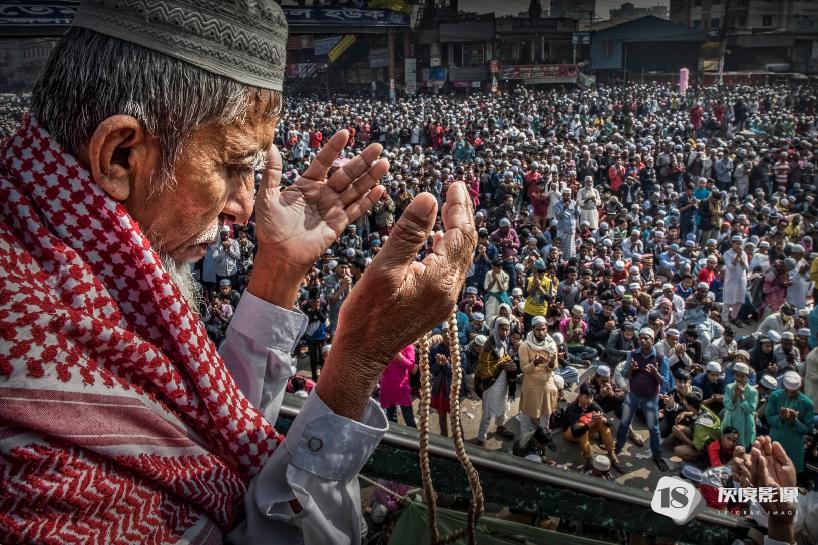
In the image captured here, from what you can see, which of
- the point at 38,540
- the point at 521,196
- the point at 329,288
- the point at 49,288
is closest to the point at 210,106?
the point at 49,288

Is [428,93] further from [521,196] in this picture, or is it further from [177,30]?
[177,30]

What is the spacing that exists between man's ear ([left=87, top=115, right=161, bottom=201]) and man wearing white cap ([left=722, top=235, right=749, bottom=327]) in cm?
1082

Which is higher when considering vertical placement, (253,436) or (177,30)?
(177,30)

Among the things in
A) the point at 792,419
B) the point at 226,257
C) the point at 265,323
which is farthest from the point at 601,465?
the point at 226,257

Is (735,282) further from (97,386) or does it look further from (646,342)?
(97,386)

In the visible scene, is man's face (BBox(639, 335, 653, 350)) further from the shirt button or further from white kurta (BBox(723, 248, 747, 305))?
the shirt button

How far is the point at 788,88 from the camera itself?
97.5 ft

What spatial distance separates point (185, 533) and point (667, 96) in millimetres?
31935

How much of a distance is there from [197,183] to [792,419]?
6756 mm

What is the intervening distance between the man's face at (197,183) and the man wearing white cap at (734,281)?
10.6m

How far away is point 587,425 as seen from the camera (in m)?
6.98

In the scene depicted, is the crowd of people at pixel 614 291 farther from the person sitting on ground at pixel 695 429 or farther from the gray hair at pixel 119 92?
the gray hair at pixel 119 92

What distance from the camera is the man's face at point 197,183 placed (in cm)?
107

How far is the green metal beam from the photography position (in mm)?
1347
